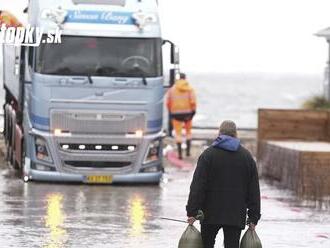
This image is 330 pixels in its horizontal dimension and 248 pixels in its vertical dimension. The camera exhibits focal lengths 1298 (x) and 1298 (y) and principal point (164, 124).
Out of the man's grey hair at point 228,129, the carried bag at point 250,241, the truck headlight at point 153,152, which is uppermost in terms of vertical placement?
the man's grey hair at point 228,129

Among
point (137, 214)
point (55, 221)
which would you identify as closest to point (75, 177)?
point (137, 214)

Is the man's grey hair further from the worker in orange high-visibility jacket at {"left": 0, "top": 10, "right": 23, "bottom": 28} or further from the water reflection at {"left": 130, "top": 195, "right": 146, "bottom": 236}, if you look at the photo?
the worker in orange high-visibility jacket at {"left": 0, "top": 10, "right": 23, "bottom": 28}

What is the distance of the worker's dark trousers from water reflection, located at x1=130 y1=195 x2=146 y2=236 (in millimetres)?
4298

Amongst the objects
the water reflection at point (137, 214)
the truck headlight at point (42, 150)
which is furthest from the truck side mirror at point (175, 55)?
the water reflection at point (137, 214)

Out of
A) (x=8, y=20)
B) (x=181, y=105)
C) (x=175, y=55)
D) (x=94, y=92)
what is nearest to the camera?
(x=94, y=92)

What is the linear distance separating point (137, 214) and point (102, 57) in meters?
5.08

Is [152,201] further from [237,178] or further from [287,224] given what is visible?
[237,178]

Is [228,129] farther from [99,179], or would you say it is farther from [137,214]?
[99,179]

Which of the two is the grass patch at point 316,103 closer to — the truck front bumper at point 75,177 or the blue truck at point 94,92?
the truck front bumper at point 75,177

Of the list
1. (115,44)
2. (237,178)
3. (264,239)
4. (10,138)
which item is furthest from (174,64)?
(237,178)

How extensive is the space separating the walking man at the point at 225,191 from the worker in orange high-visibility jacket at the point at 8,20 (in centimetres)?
1429

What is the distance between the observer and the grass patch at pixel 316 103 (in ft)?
121

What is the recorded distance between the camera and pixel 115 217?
1969 cm

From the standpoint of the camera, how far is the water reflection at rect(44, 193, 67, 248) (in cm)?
1678
